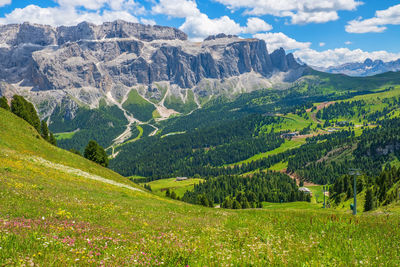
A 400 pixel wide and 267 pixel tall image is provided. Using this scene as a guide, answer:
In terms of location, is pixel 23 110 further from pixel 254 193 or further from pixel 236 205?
pixel 254 193

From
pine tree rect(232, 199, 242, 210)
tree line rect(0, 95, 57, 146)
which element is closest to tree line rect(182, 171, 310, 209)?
pine tree rect(232, 199, 242, 210)

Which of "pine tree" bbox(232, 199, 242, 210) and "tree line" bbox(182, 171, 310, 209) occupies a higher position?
"pine tree" bbox(232, 199, 242, 210)

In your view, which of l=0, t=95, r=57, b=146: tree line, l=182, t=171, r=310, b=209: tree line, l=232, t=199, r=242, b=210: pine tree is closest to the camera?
l=0, t=95, r=57, b=146: tree line

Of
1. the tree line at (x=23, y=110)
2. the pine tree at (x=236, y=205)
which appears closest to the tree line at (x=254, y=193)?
the pine tree at (x=236, y=205)

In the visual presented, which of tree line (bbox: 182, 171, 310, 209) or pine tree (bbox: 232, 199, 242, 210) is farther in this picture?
tree line (bbox: 182, 171, 310, 209)

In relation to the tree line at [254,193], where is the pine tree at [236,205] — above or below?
above

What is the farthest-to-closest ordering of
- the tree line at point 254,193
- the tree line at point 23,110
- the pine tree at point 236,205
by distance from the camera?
1. the tree line at point 254,193
2. the pine tree at point 236,205
3. the tree line at point 23,110

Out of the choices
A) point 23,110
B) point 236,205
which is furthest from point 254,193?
point 23,110

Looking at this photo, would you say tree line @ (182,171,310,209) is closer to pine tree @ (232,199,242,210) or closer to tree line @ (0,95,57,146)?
pine tree @ (232,199,242,210)

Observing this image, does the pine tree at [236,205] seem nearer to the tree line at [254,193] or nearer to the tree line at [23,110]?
the tree line at [254,193]

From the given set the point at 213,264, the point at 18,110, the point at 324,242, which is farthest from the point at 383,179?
the point at 18,110

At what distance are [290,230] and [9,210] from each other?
1506 centimetres

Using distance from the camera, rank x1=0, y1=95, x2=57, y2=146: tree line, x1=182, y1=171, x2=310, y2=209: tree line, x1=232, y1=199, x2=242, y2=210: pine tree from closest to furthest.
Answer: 1. x1=0, y1=95, x2=57, y2=146: tree line
2. x1=232, y1=199, x2=242, y2=210: pine tree
3. x1=182, y1=171, x2=310, y2=209: tree line

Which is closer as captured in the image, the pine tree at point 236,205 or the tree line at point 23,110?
the tree line at point 23,110
